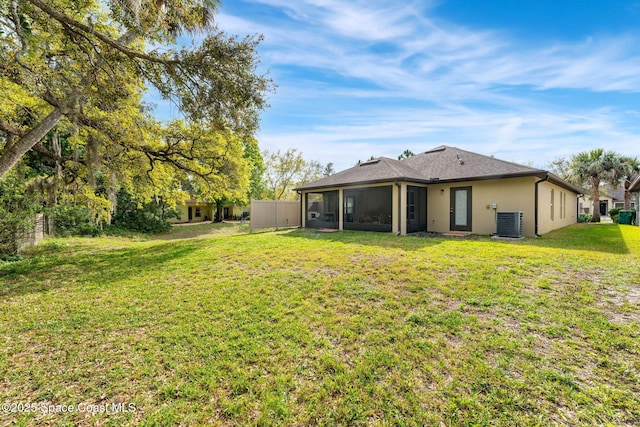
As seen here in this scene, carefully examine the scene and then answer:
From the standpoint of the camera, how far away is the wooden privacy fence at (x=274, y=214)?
45.2ft

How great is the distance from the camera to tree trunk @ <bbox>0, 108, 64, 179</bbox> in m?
5.24

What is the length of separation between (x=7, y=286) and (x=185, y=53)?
5338 mm

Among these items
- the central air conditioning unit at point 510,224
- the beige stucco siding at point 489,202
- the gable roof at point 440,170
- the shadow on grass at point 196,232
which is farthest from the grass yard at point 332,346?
the shadow on grass at point 196,232

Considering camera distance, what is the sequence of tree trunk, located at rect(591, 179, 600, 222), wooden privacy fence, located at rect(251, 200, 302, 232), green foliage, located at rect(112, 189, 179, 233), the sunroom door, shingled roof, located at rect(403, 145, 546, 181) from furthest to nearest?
tree trunk, located at rect(591, 179, 600, 222)
green foliage, located at rect(112, 189, 179, 233)
wooden privacy fence, located at rect(251, 200, 302, 232)
the sunroom door
shingled roof, located at rect(403, 145, 546, 181)

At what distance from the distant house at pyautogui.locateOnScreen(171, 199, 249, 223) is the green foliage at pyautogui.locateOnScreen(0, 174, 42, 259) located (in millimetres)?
20964

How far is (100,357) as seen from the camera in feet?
9.37

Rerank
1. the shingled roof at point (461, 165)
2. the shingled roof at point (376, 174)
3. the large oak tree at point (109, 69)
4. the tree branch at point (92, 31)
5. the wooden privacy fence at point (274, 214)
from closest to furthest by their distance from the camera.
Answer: the tree branch at point (92, 31), the large oak tree at point (109, 69), the shingled roof at point (461, 165), the shingled roof at point (376, 174), the wooden privacy fence at point (274, 214)

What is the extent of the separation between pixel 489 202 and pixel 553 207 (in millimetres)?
4133

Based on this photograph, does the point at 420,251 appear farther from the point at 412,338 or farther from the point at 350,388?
the point at 350,388

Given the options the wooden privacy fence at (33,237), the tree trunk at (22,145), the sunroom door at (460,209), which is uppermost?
the tree trunk at (22,145)

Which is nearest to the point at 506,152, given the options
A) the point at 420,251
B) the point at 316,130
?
the point at 316,130

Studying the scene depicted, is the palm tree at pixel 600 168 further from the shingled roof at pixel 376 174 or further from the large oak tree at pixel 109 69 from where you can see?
the large oak tree at pixel 109 69

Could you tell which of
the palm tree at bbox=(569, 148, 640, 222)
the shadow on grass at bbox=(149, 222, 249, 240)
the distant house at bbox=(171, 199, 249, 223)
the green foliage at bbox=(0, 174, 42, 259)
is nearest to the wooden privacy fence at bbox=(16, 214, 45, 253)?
the green foliage at bbox=(0, 174, 42, 259)

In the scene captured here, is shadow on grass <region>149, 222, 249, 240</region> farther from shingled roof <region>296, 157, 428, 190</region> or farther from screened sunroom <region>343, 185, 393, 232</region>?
screened sunroom <region>343, 185, 393, 232</region>
